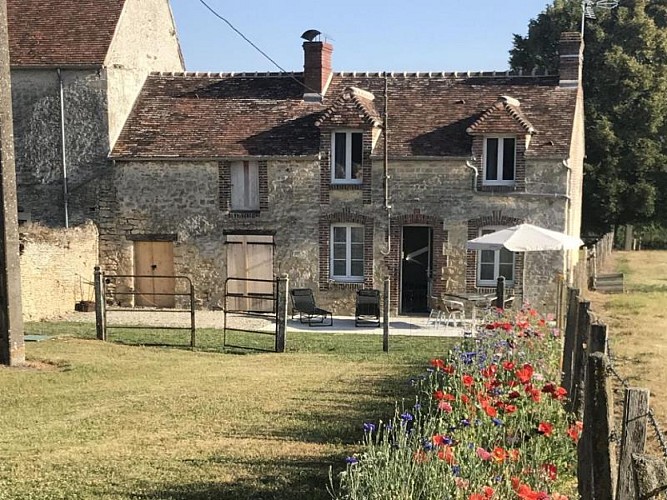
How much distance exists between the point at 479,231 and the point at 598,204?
47.3 ft

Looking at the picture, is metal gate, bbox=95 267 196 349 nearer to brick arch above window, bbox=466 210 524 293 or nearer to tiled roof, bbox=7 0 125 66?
tiled roof, bbox=7 0 125 66

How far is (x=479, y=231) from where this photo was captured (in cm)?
1959

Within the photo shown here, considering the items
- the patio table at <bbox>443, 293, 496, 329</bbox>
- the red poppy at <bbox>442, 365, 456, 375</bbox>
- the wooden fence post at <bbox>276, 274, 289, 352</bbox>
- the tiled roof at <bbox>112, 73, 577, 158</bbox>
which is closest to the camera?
the red poppy at <bbox>442, 365, 456, 375</bbox>

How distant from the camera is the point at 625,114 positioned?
3109cm

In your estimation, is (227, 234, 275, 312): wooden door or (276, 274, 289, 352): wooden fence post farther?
(227, 234, 275, 312): wooden door

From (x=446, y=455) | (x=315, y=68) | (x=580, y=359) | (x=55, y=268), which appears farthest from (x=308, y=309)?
(x=446, y=455)

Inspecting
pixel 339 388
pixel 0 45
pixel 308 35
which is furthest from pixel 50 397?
pixel 308 35

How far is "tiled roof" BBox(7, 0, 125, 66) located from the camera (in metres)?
20.8

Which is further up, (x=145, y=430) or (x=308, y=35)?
(x=308, y=35)

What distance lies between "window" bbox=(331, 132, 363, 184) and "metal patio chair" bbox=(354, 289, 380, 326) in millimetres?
3415

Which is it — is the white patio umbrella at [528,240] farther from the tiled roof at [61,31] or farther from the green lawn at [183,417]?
the tiled roof at [61,31]

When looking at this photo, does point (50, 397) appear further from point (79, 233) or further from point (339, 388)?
point (79, 233)

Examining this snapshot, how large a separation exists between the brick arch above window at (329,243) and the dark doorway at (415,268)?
98 cm

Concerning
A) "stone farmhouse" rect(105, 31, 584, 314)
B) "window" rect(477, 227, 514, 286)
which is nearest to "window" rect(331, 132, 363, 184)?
"stone farmhouse" rect(105, 31, 584, 314)
